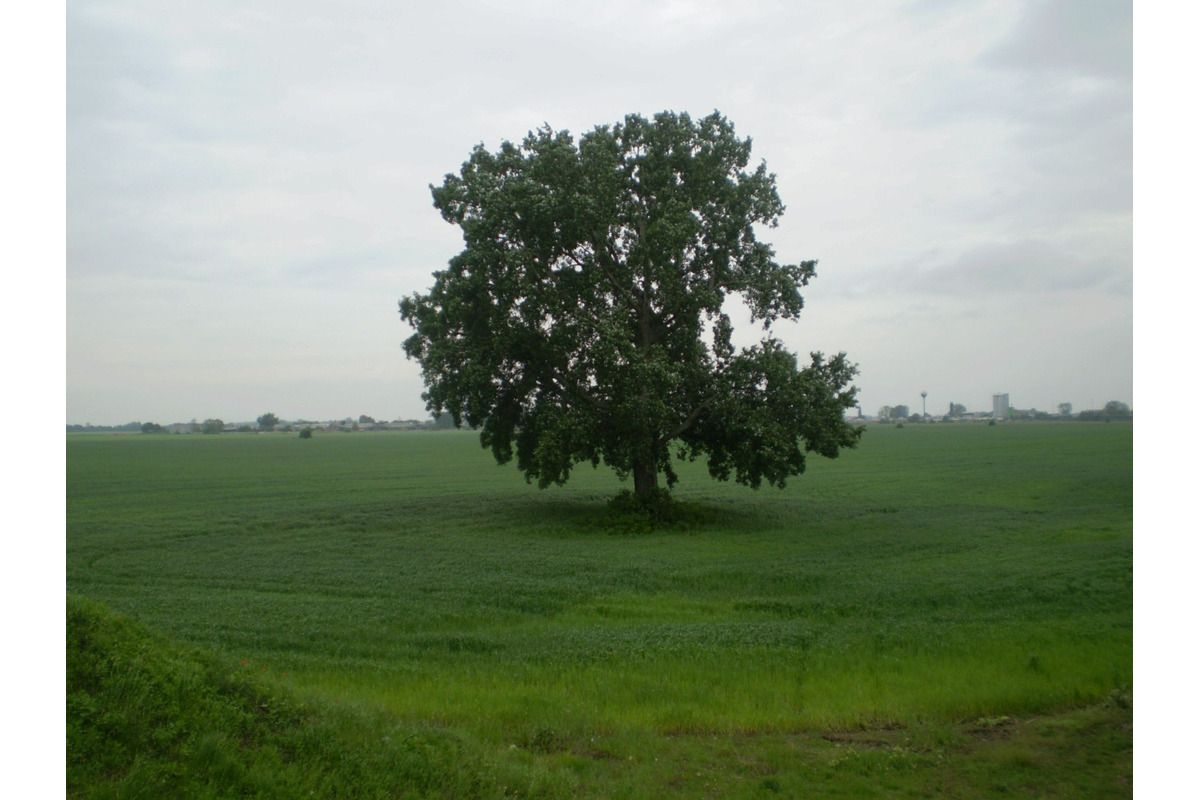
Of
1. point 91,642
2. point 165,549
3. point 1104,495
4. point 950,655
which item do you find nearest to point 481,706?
point 91,642

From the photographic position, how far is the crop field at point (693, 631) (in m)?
8.20

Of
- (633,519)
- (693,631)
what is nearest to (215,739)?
(693,631)

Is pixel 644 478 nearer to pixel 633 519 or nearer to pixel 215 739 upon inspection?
pixel 633 519

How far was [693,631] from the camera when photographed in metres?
13.4

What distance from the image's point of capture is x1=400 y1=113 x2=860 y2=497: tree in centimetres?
2817

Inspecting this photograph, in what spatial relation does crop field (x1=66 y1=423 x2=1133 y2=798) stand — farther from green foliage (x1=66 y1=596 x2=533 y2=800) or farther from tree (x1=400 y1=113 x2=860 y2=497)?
tree (x1=400 y1=113 x2=860 y2=497)

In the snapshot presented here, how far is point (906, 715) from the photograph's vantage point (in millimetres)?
9430

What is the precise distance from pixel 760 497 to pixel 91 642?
34.6 meters

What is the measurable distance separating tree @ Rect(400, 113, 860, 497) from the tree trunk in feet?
0.34

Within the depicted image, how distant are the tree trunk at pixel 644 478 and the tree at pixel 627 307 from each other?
104 mm

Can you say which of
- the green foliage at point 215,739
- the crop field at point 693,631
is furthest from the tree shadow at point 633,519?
the green foliage at point 215,739

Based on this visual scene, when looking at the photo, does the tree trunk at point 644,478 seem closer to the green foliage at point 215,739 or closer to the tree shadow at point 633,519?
the tree shadow at point 633,519

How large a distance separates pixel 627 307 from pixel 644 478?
272 inches

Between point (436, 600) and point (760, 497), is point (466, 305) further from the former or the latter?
point (760, 497)
